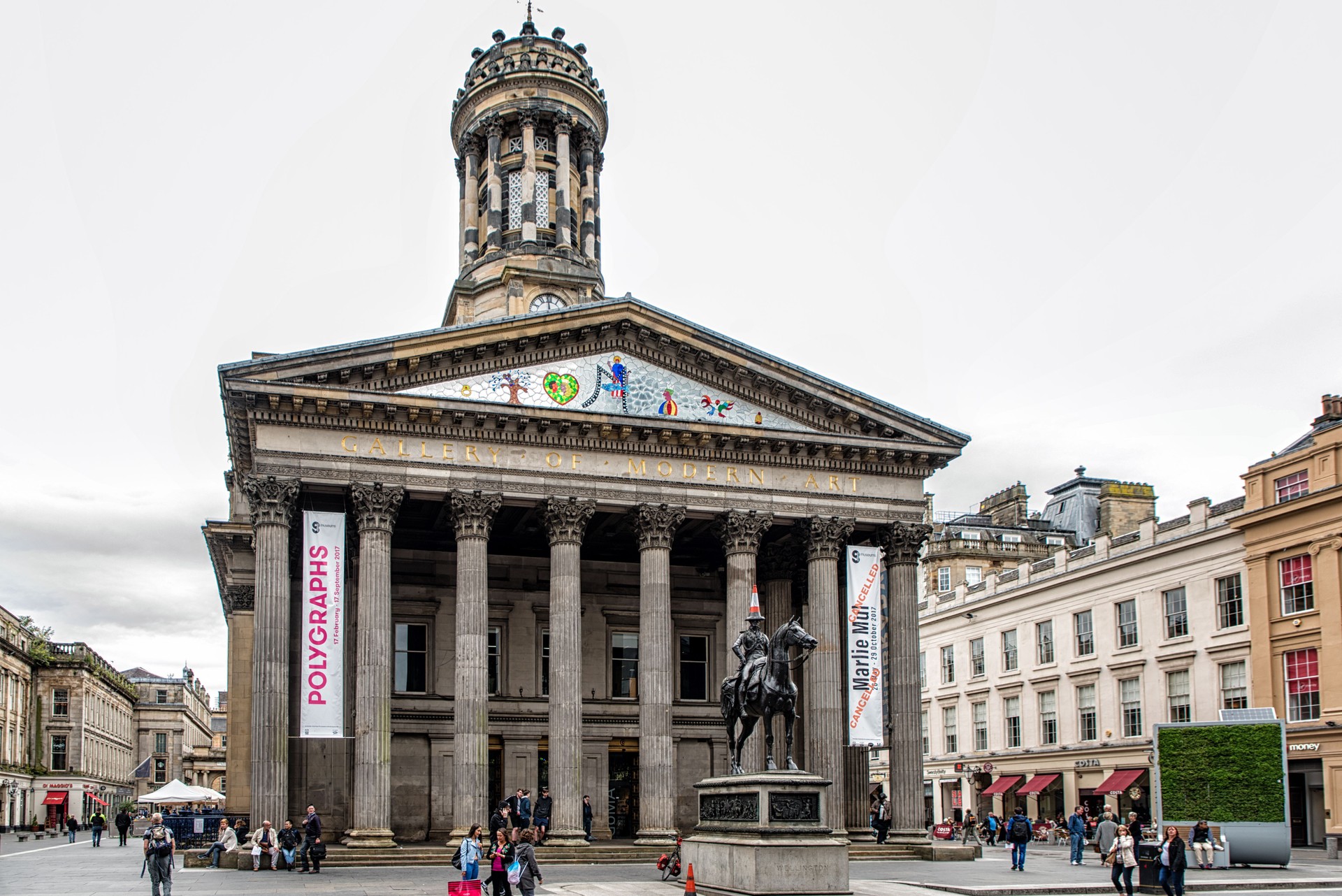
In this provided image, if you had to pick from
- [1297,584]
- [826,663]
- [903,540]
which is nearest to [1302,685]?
[1297,584]

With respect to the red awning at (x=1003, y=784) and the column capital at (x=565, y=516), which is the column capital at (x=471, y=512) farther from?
the red awning at (x=1003, y=784)

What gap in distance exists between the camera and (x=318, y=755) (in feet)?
131

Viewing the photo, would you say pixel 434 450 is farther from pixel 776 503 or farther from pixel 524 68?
pixel 524 68

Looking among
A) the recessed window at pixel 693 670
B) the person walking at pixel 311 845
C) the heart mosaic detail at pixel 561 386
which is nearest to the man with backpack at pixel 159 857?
the person walking at pixel 311 845

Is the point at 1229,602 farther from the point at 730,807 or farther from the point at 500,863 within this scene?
the point at 500,863

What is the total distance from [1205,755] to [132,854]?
3612 centimetres

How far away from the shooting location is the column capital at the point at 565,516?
3859 centimetres

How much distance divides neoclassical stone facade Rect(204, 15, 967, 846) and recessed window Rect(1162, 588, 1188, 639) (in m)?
16.3

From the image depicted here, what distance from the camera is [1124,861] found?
2609 centimetres

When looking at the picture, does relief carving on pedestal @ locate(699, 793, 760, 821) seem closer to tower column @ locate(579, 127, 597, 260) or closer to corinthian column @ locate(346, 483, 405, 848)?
corinthian column @ locate(346, 483, 405, 848)

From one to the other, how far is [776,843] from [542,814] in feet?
49.4

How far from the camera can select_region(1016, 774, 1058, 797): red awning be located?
60.0m

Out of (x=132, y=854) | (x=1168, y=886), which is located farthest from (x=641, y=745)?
(x=132, y=854)

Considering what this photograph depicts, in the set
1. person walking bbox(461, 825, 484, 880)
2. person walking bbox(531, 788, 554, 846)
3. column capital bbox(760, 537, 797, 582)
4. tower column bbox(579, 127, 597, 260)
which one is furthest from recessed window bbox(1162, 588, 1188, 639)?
person walking bbox(461, 825, 484, 880)
